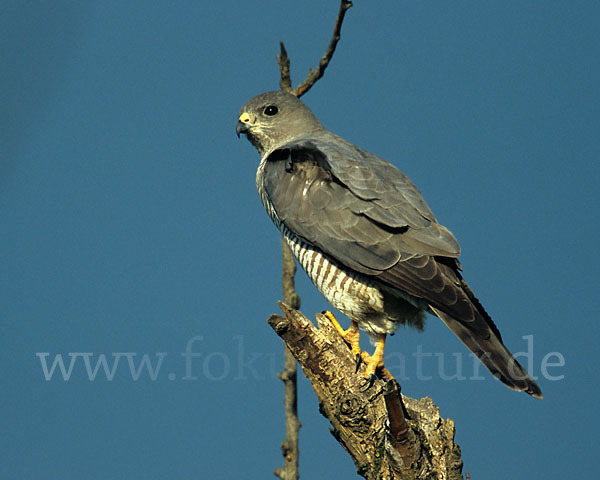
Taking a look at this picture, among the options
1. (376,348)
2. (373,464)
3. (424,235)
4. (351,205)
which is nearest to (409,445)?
(373,464)

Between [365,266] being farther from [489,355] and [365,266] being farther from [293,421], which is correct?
[293,421]

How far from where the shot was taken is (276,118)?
5.98 metres

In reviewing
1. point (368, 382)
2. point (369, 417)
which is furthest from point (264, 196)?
point (369, 417)

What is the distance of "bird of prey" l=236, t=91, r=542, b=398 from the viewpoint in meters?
4.15

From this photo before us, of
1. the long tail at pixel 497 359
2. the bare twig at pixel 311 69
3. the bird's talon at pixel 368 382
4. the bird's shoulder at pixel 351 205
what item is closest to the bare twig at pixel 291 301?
the bare twig at pixel 311 69

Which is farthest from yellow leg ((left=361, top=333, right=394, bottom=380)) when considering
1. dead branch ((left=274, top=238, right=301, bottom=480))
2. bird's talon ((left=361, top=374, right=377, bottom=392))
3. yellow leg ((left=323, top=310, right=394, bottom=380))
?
dead branch ((left=274, top=238, right=301, bottom=480))

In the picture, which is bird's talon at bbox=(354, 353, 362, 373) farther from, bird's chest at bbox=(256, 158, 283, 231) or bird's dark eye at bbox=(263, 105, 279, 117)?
bird's dark eye at bbox=(263, 105, 279, 117)

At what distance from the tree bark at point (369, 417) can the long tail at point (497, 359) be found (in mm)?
482

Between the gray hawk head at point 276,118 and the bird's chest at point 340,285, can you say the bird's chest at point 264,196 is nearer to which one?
the bird's chest at point 340,285

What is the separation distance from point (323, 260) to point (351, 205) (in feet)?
1.40

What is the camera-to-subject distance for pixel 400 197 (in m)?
4.71

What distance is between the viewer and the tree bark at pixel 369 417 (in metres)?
3.88

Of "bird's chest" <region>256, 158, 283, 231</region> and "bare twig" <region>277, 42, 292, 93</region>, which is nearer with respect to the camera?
"bird's chest" <region>256, 158, 283, 231</region>

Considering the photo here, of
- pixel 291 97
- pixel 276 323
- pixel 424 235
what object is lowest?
pixel 276 323
